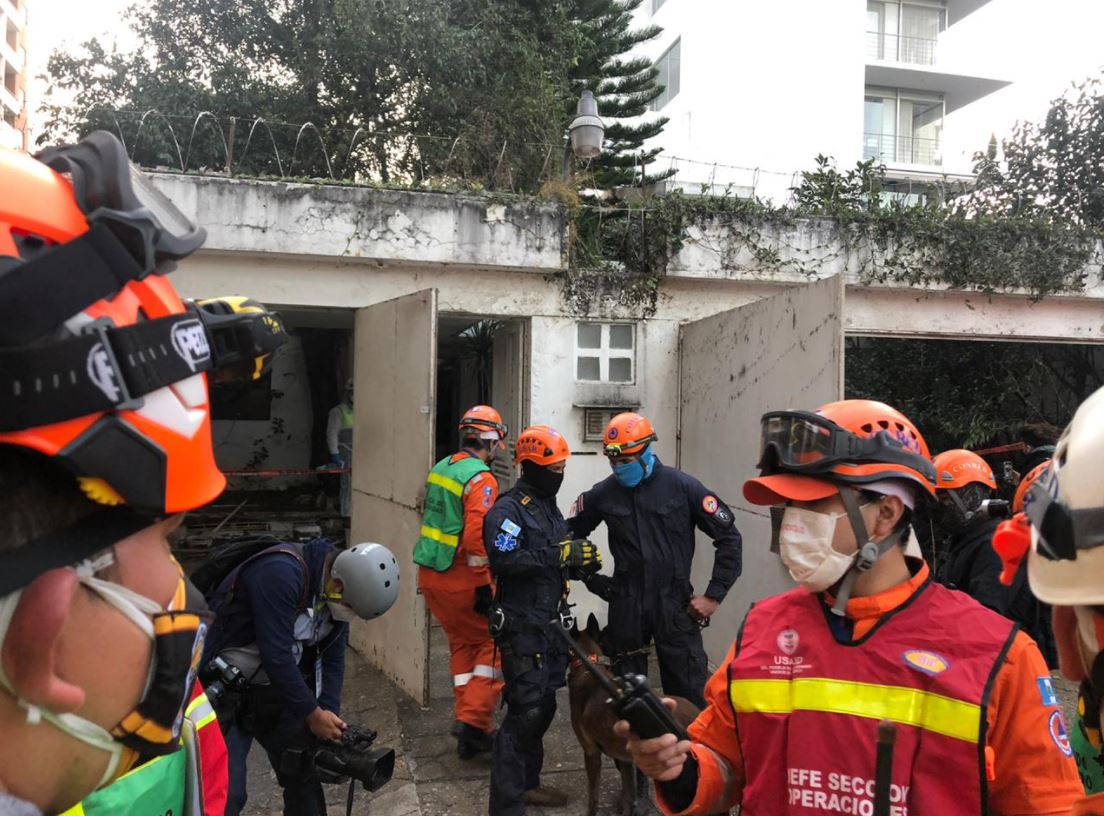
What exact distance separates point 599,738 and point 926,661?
2.52 metres

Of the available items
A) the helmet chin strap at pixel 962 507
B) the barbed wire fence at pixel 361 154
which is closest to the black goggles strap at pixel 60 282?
the helmet chin strap at pixel 962 507

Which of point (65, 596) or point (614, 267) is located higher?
point (614, 267)

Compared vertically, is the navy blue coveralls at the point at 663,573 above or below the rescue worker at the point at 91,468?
below

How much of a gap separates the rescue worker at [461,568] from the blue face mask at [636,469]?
938 mm

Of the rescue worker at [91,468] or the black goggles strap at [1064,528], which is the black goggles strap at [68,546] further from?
the black goggles strap at [1064,528]

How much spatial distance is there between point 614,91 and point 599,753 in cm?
1773

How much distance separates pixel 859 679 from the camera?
1.69 m

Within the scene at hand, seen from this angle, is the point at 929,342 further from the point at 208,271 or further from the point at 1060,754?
the point at 1060,754

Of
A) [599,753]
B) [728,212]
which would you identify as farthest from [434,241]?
[599,753]

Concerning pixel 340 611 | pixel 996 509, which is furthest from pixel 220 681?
pixel 996 509

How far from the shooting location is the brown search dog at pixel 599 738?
148 inches

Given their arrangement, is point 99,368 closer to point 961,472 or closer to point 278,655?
point 278,655

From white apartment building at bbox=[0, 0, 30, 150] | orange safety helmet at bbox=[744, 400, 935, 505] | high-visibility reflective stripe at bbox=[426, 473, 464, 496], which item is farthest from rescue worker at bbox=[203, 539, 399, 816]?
white apartment building at bbox=[0, 0, 30, 150]

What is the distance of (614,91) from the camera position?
18844mm
